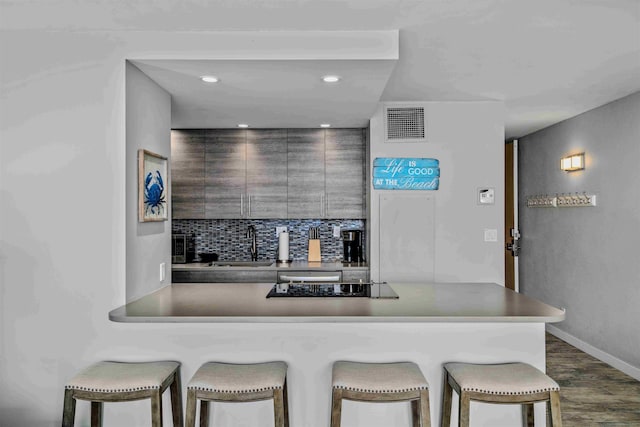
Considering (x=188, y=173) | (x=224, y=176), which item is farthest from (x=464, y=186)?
(x=188, y=173)

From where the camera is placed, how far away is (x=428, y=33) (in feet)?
8.73

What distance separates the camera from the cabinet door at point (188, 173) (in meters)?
4.94

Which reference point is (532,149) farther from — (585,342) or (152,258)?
(152,258)

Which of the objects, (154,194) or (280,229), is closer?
(154,194)

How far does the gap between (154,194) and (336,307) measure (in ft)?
4.56

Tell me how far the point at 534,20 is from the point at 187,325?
240cm

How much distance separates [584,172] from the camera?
4.77m

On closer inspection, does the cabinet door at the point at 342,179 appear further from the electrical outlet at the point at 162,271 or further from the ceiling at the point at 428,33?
the electrical outlet at the point at 162,271

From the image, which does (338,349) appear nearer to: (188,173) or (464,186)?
(464,186)

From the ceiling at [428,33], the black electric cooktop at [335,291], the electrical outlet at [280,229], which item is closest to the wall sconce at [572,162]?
the ceiling at [428,33]

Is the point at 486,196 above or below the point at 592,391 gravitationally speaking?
above

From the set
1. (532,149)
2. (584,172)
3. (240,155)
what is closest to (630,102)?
(584,172)

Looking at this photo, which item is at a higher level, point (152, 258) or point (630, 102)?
point (630, 102)

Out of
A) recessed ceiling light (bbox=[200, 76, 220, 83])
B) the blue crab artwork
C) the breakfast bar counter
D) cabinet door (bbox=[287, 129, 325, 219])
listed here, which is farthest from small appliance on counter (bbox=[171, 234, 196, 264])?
the breakfast bar counter
